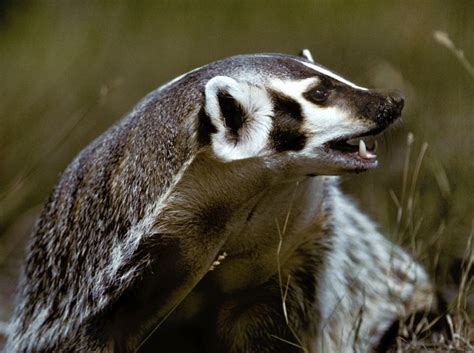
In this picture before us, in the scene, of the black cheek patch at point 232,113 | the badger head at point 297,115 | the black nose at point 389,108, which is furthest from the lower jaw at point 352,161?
the black cheek patch at point 232,113

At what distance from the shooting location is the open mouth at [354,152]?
9.73 ft

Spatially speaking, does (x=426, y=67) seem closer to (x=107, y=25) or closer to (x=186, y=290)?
(x=107, y=25)

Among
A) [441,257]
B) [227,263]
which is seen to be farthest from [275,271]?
[441,257]

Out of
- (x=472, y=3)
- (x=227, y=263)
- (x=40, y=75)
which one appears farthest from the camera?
(x=40, y=75)

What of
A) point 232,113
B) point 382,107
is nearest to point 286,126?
point 232,113

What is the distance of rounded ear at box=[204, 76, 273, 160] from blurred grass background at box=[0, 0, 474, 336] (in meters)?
1.06

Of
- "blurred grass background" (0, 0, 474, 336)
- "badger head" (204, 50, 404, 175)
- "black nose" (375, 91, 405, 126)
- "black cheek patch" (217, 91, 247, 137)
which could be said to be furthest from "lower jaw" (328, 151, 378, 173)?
"blurred grass background" (0, 0, 474, 336)

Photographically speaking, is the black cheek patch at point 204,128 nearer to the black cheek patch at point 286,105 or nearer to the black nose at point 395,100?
the black cheek patch at point 286,105

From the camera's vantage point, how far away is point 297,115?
9.88 feet

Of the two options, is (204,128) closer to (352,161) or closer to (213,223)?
(213,223)

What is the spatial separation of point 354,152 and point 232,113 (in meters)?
0.33

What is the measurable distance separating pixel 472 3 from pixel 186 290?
2.67m

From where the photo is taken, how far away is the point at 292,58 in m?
3.10

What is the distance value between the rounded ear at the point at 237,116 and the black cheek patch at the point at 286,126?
0.07 feet
